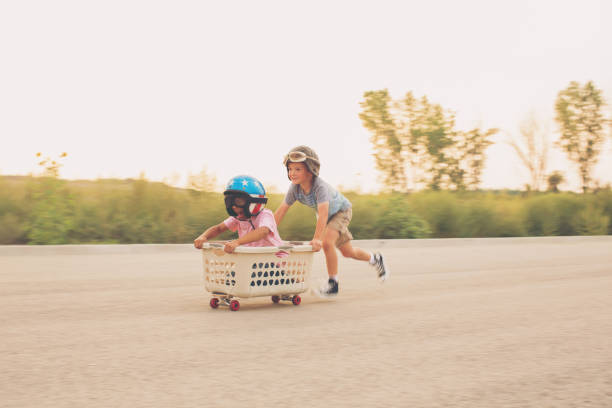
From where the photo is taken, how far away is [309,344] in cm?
411

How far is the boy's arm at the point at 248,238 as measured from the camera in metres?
5.17

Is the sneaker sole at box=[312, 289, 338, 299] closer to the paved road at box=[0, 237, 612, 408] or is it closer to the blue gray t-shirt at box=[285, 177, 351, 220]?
the paved road at box=[0, 237, 612, 408]

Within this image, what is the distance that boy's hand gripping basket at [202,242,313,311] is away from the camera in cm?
534

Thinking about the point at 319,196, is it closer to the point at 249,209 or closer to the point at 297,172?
the point at 297,172

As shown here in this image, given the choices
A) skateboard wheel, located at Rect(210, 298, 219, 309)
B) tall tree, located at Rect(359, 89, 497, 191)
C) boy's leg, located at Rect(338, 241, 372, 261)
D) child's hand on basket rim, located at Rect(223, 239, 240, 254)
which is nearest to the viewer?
child's hand on basket rim, located at Rect(223, 239, 240, 254)

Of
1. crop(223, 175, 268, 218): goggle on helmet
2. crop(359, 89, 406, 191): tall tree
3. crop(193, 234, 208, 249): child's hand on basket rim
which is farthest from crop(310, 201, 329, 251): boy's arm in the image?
crop(359, 89, 406, 191): tall tree

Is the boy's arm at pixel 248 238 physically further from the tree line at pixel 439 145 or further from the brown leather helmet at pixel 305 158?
the tree line at pixel 439 145

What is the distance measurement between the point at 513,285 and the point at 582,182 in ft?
74.0

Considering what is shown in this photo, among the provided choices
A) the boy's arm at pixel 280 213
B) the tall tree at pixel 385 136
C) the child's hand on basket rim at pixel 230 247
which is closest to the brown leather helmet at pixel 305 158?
the boy's arm at pixel 280 213

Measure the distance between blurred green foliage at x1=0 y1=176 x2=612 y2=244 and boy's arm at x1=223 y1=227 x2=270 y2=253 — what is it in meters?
7.51

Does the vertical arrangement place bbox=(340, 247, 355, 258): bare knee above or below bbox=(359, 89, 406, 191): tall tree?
below

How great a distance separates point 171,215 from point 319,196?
8.44 metres

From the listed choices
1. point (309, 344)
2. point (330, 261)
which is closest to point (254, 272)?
point (330, 261)

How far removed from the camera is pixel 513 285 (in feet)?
24.8
